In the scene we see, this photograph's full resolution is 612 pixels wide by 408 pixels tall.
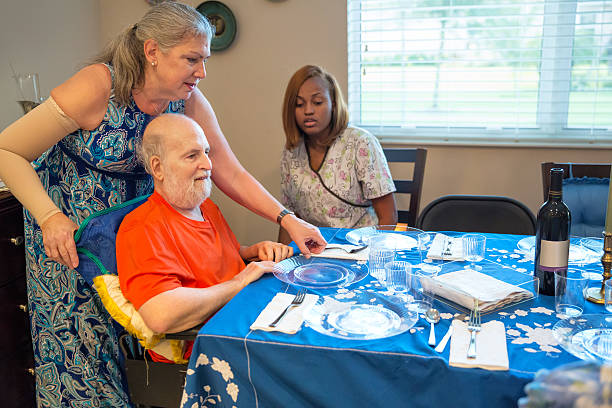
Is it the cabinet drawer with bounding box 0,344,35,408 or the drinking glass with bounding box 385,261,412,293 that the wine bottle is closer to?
the drinking glass with bounding box 385,261,412,293

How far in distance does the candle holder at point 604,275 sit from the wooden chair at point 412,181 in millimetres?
1194

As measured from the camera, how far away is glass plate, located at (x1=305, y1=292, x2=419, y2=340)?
1126 millimetres

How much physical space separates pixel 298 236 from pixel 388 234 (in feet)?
1.08

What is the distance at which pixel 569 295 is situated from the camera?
119 cm

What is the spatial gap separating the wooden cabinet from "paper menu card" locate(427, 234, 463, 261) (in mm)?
Answer: 1617

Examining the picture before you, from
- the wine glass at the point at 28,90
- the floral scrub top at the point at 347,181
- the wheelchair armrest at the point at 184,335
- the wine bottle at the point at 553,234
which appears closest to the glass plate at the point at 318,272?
the wheelchair armrest at the point at 184,335

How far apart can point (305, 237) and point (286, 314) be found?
20.6 inches

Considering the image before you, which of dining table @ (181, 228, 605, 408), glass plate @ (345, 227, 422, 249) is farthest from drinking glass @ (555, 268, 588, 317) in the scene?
glass plate @ (345, 227, 422, 249)

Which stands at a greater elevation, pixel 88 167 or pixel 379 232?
pixel 88 167

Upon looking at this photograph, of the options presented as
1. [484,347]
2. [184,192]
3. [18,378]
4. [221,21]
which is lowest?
[18,378]

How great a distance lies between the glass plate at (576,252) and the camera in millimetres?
1543

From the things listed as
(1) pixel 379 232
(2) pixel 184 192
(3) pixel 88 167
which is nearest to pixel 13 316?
(3) pixel 88 167

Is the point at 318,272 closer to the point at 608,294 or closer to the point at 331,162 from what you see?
the point at 608,294

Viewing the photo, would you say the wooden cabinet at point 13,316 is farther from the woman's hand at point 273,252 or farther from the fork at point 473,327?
the fork at point 473,327
